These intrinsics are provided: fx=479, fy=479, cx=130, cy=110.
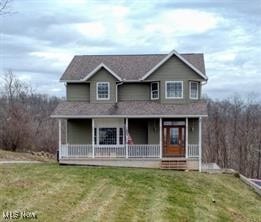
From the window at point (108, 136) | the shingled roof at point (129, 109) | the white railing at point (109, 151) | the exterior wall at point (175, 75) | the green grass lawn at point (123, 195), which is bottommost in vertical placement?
the green grass lawn at point (123, 195)

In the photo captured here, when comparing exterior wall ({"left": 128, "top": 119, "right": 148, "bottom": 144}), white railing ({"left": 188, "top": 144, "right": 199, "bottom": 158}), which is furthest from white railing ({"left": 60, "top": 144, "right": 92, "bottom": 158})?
white railing ({"left": 188, "top": 144, "right": 199, "bottom": 158})

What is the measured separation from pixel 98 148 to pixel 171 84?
6283 millimetres

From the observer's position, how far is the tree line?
4591cm

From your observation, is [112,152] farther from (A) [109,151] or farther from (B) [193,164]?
(B) [193,164]

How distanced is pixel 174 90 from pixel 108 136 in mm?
5237

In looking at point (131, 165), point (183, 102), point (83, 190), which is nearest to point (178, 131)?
point (183, 102)

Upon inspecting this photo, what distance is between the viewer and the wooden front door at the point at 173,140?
100ft

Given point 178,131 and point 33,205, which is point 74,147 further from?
point 33,205

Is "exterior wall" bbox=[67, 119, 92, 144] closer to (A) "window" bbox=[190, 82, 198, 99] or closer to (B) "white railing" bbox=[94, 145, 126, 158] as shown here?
(B) "white railing" bbox=[94, 145, 126, 158]

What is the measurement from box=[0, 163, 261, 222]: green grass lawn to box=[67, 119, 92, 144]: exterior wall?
6.15 m

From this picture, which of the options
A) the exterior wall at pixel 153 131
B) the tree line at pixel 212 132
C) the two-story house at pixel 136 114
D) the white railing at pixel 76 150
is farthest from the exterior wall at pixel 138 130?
the tree line at pixel 212 132

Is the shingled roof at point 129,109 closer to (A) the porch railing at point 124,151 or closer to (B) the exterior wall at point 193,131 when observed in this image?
(B) the exterior wall at point 193,131

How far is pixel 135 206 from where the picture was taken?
17984 mm

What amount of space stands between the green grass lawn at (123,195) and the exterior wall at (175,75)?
576cm
